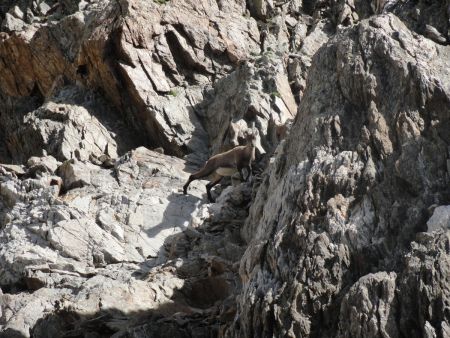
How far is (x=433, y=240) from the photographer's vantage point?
13242 mm

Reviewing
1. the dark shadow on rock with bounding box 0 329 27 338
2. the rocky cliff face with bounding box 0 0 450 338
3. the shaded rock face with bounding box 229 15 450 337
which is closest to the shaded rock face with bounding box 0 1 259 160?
the rocky cliff face with bounding box 0 0 450 338

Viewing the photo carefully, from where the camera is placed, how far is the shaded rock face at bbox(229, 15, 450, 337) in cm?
1334

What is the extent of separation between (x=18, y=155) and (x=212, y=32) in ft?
31.6

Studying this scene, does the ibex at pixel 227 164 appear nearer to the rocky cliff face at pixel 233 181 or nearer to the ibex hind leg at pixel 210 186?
the ibex hind leg at pixel 210 186

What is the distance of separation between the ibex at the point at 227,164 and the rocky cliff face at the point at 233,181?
0.46m

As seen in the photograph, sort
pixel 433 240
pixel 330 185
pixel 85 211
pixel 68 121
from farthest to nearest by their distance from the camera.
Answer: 1. pixel 68 121
2. pixel 85 211
3. pixel 330 185
4. pixel 433 240

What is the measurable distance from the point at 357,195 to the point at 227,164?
11175mm

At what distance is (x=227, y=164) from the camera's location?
26219mm

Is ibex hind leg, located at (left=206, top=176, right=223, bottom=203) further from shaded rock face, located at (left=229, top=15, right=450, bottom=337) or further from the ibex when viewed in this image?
shaded rock face, located at (left=229, top=15, right=450, bottom=337)

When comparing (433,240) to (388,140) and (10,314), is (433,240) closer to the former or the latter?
(388,140)

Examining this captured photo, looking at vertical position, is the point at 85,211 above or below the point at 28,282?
above

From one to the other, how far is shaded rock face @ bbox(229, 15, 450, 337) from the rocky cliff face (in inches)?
1.4

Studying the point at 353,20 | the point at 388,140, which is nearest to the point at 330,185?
the point at 388,140

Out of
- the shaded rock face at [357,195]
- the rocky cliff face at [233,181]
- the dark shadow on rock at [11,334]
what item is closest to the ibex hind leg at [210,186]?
the rocky cliff face at [233,181]
